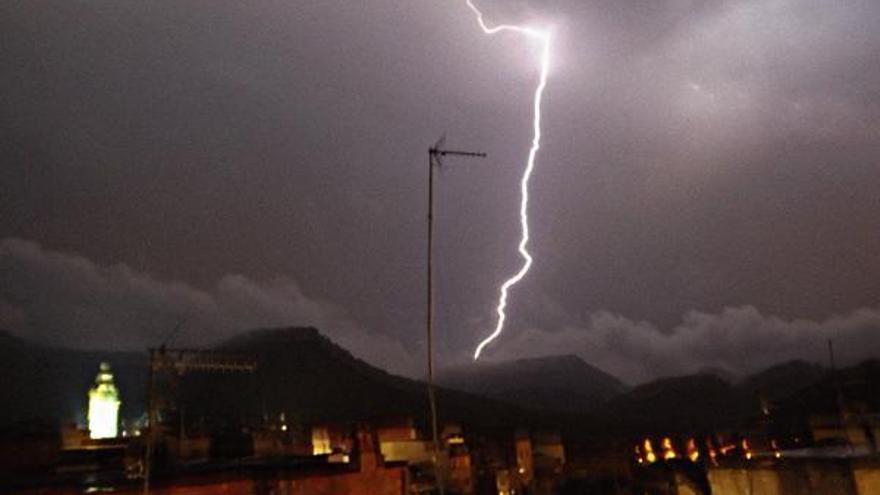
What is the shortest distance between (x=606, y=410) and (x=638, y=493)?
83208mm

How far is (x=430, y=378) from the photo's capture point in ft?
57.6

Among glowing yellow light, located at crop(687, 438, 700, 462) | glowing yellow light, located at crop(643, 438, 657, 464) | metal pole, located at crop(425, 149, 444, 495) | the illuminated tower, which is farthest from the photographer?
glowing yellow light, located at crop(643, 438, 657, 464)

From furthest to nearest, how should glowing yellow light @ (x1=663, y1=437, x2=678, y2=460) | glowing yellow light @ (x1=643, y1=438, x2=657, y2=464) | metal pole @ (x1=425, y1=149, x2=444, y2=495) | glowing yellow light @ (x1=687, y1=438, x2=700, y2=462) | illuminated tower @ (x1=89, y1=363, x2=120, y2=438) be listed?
glowing yellow light @ (x1=663, y1=437, x2=678, y2=460) → glowing yellow light @ (x1=643, y1=438, x2=657, y2=464) → glowing yellow light @ (x1=687, y1=438, x2=700, y2=462) → illuminated tower @ (x1=89, y1=363, x2=120, y2=438) → metal pole @ (x1=425, y1=149, x2=444, y2=495)

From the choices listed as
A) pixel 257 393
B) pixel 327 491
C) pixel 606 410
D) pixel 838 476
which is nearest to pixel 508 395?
pixel 606 410

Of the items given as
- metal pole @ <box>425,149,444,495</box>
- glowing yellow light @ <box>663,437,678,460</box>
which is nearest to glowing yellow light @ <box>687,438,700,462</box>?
glowing yellow light @ <box>663,437,678,460</box>

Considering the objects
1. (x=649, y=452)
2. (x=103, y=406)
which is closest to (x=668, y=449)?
(x=649, y=452)

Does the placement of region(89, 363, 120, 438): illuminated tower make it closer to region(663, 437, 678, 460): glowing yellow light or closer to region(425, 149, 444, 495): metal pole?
region(425, 149, 444, 495): metal pole

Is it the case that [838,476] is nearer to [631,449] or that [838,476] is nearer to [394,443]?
[394,443]

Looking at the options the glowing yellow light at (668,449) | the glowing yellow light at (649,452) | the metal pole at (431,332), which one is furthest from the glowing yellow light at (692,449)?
the metal pole at (431,332)

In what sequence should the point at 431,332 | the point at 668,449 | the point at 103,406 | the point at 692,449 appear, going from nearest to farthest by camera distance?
the point at 431,332, the point at 103,406, the point at 692,449, the point at 668,449

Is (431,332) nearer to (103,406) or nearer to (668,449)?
(103,406)

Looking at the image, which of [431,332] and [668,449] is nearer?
[431,332]

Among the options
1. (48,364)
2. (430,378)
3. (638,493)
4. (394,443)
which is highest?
(48,364)

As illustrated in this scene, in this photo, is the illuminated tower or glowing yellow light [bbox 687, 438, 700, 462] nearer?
the illuminated tower
